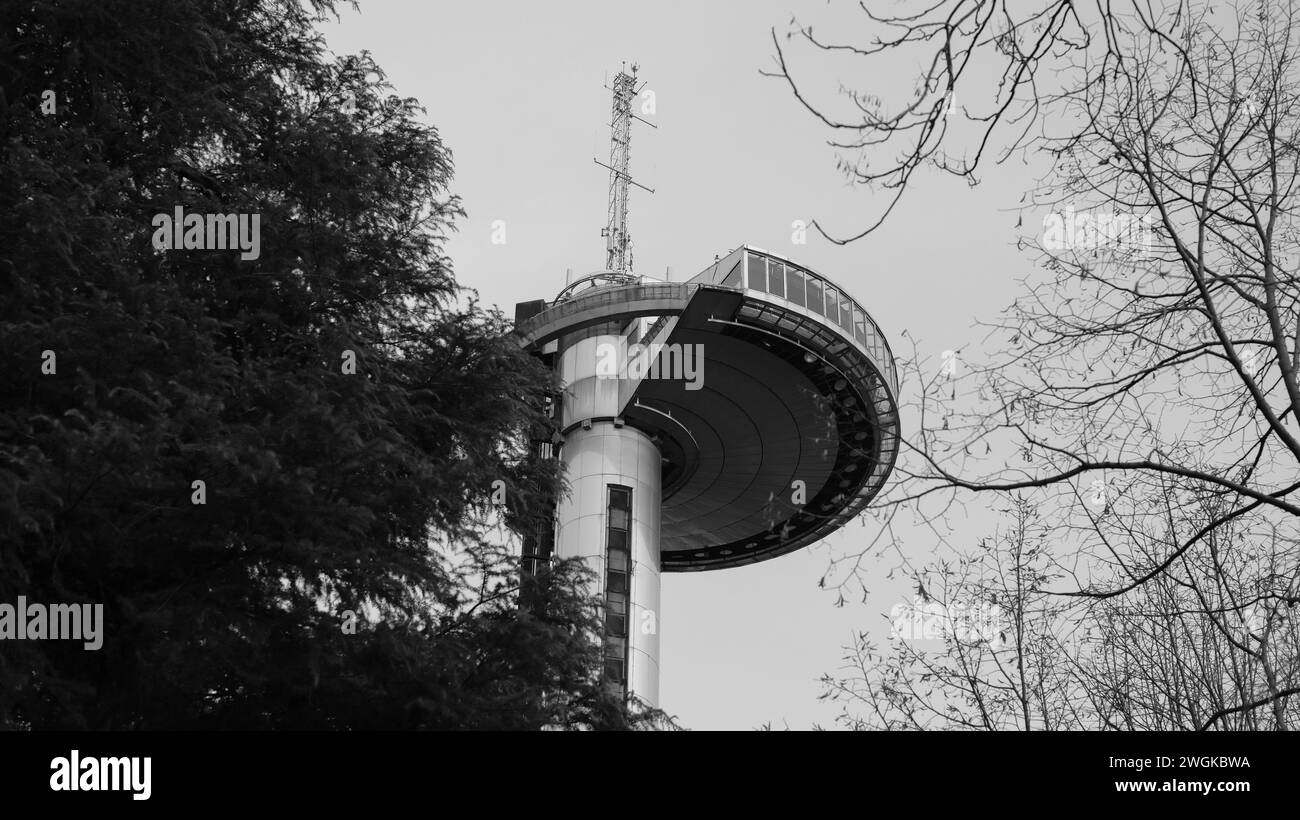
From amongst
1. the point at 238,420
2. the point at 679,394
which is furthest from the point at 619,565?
the point at 238,420

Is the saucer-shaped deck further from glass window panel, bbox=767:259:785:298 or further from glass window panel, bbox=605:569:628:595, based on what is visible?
glass window panel, bbox=605:569:628:595

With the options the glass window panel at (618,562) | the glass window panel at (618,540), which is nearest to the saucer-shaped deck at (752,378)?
the glass window panel at (618,540)

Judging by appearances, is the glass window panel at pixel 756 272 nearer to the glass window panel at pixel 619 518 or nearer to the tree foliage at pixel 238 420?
the glass window panel at pixel 619 518

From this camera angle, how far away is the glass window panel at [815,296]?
37.6 metres

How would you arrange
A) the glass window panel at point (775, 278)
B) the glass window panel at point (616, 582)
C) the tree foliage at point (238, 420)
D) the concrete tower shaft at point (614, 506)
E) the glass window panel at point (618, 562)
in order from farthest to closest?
the glass window panel at point (618, 562) → the glass window panel at point (775, 278) → the glass window panel at point (616, 582) → the concrete tower shaft at point (614, 506) → the tree foliage at point (238, 420)

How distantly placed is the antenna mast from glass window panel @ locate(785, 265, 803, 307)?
883 centimetres

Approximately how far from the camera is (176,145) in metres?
16.8

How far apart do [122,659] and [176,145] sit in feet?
23.9

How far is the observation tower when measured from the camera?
3684 cm

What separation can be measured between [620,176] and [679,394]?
1249 centimetres

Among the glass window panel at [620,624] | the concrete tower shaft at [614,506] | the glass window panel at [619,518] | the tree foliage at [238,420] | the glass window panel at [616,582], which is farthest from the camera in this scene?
the glass window panel at [619,518]

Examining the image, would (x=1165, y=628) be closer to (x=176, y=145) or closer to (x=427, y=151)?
(x=427, y=151)

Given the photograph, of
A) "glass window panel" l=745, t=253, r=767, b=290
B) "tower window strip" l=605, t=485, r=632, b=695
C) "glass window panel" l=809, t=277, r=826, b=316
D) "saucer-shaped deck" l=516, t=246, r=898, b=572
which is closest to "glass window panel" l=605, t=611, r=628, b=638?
"tower window strip" l=605, t=485, r=632, b=695

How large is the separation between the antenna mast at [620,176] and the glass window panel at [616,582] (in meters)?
12.2
